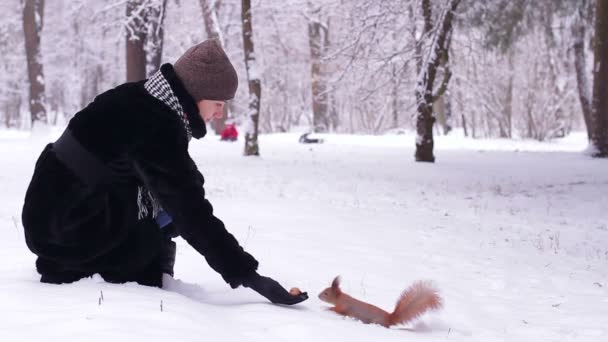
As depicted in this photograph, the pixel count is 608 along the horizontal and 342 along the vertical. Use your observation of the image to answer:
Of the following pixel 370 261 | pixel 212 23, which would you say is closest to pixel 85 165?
pixel 370 261

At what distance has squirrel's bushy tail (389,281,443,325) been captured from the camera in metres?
2.97

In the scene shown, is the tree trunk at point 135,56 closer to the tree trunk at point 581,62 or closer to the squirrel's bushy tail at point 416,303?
the tree trunk at point 581,62

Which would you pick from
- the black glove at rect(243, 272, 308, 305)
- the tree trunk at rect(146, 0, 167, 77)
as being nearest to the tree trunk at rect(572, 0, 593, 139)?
the tree trunk at rect(146, 0, 167, 77)

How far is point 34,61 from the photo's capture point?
834 inches

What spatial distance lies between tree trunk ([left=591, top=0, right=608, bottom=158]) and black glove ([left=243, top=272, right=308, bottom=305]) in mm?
13759

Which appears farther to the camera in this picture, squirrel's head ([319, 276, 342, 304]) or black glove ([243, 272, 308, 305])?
squirrel's head ([319, 276, 342, 304])

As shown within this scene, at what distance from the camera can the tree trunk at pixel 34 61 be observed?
20.6 meters

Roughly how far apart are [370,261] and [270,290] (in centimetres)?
225

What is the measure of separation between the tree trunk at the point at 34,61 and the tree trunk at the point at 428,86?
13151mm

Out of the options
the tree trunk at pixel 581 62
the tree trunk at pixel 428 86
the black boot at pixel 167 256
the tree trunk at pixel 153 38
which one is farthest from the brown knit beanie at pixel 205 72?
the tree trunk at pixel 581 62

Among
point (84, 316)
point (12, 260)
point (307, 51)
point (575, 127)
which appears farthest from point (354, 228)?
point (575, 127)

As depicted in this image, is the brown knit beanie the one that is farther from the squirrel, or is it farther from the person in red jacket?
the person in red jacket

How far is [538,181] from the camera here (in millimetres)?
11891

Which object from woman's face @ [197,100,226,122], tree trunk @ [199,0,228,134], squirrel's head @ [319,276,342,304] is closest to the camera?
woman's face @ [197,100,226,122]
